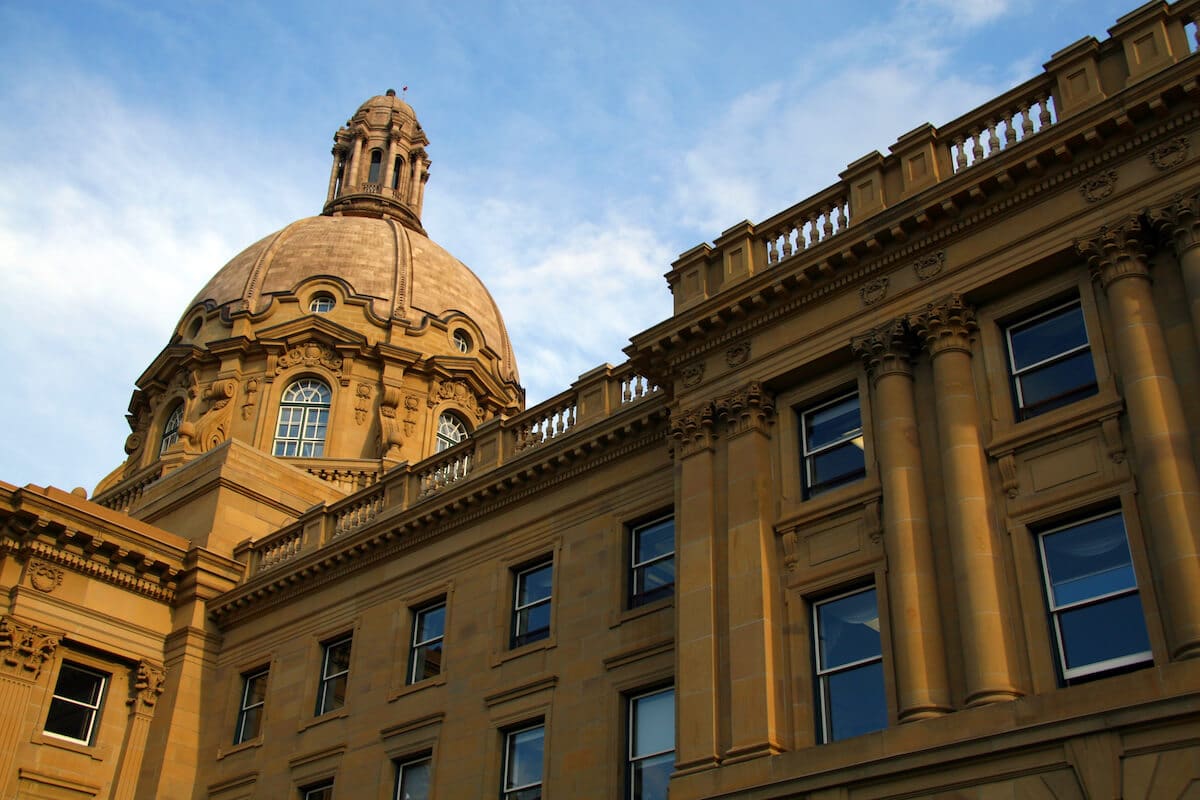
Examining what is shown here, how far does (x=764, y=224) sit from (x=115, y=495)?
32087 mm

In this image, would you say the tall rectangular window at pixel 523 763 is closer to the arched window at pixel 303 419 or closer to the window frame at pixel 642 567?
the window frame at pixel 642 567

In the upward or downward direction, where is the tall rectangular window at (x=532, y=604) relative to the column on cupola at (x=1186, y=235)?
downward

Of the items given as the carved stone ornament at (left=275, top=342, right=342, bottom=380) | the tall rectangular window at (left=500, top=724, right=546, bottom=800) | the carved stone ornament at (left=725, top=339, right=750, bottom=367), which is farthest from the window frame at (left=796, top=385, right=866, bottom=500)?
the carved stone ornament at (left=275, top=342, right=342, bottom=380)

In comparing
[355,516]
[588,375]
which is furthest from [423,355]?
[588,375]

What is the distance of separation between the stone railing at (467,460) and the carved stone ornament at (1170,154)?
983 centimetres

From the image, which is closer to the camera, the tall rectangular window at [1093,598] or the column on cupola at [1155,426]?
the column on cupola at [1155,426]

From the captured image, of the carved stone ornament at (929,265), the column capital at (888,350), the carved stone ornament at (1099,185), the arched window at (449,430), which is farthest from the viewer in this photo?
the arched window at (449,430)

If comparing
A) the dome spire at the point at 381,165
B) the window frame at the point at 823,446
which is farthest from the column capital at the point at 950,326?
the dome spire at the point at 381,165

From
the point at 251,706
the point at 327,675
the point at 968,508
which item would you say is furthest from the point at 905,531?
the point at 251,706

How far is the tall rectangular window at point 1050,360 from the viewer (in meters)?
17.9

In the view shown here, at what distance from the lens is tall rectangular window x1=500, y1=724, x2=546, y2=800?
22938 millimetres

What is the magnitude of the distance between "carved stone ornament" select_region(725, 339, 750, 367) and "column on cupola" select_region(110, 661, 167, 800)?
16576 millimetres

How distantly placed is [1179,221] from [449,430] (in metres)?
37.9

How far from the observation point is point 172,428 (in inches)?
2040
